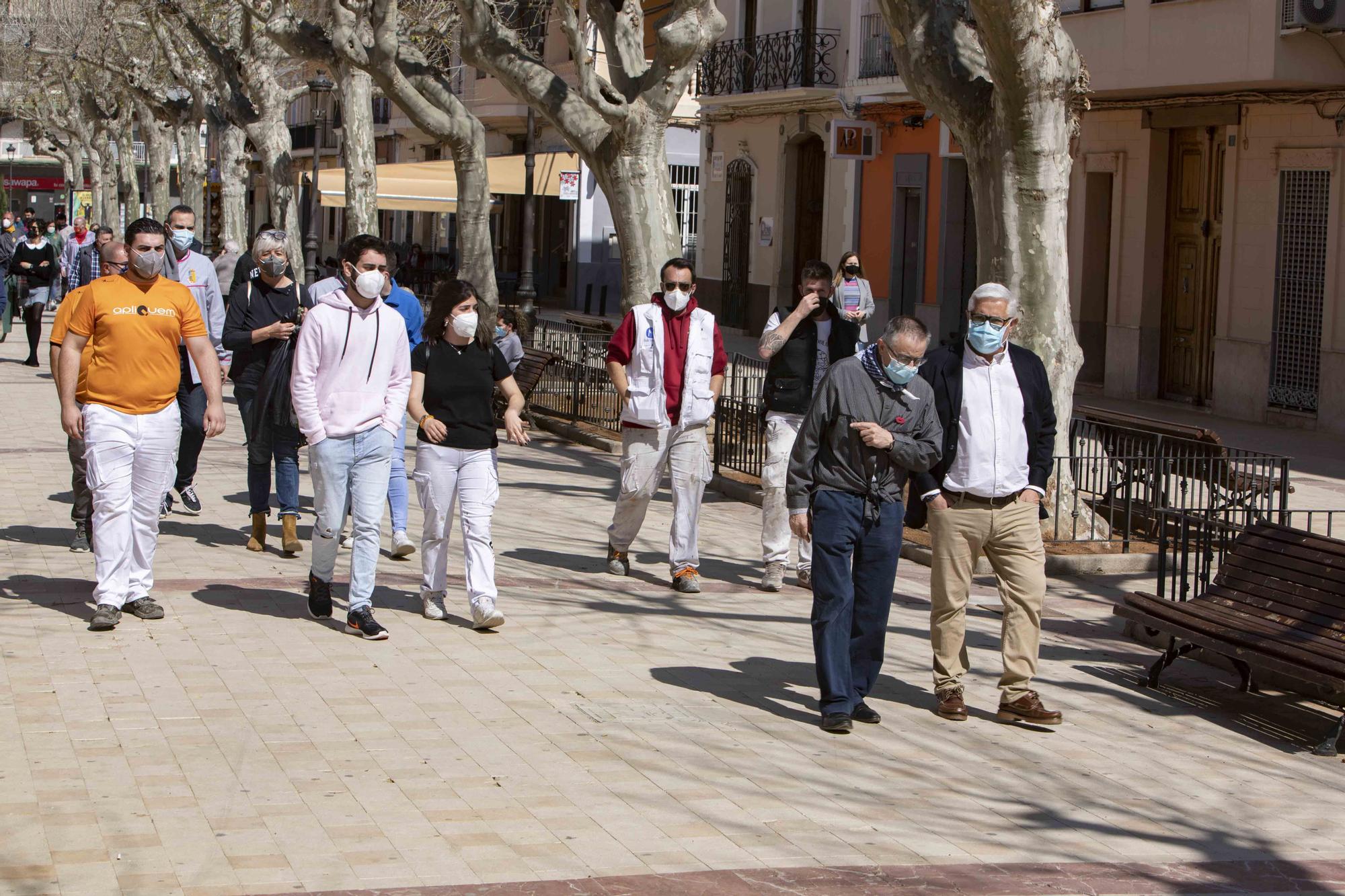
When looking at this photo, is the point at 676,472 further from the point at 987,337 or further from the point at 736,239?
the point at 736,239

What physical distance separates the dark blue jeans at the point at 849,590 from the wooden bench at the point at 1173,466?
155 inches

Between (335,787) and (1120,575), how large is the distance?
21.7 ft

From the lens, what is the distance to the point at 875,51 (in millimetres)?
29188

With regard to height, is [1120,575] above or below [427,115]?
below

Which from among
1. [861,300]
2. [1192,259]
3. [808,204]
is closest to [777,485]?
[861,300]

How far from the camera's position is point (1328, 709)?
26.5 ft

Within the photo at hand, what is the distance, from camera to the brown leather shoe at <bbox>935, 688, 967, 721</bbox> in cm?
735

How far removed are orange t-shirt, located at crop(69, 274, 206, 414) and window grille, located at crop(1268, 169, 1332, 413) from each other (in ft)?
49.1

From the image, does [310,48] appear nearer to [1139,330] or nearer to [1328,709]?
[1139,330]

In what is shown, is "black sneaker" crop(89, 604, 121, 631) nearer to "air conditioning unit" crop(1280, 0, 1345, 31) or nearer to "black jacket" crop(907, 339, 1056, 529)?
"black jacket" crop(907, 339, 1056, 529)

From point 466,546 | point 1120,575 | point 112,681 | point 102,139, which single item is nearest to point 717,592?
point 466,546

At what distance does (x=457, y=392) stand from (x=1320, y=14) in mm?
12959

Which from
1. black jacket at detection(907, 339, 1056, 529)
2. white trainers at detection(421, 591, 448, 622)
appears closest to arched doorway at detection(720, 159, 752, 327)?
white trainers at detection(421, 591, 448, 622)

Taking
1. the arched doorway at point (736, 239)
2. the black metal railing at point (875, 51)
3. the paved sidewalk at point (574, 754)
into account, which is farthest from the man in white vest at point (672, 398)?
the arched doorway at point (736, 239)
